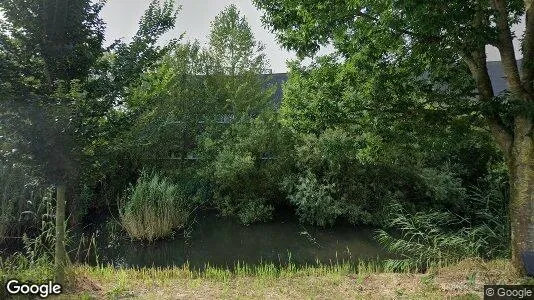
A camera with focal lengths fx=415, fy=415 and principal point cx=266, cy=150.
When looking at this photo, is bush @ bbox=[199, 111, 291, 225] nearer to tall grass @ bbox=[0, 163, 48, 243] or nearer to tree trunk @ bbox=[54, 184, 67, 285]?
tall grass @ bbox=[0, 163, 48, 243]

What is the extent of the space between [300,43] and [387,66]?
3.94ft

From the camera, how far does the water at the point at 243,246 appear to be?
7742mm

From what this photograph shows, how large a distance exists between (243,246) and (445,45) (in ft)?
19.0

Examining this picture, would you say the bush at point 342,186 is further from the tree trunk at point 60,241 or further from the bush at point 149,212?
the tree trunk at point 60,241

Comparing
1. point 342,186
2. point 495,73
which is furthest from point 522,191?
point 495,73

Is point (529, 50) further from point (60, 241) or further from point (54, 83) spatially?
point (60, 241)

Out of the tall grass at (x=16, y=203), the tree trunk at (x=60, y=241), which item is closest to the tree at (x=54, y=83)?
the tree trunk at (x=60, y=241)

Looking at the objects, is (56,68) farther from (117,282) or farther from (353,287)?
(353,287)

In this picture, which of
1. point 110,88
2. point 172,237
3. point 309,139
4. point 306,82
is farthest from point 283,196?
point 110,88

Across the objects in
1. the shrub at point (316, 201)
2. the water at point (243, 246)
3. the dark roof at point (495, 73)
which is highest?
the dark roof at point (495, 73)

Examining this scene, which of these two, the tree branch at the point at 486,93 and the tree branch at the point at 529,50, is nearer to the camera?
the tree branch at the point at 529,50

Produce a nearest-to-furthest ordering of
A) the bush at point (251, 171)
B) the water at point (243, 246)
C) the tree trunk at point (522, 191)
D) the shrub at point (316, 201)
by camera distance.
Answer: the tree trunk at point (522, 191), the water at point (243, 246), the shrub at point (316, 201), the bush at point (251, 171)

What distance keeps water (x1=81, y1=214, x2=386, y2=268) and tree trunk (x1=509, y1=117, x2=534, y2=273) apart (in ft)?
11.6

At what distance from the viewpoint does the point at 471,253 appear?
544 cm
